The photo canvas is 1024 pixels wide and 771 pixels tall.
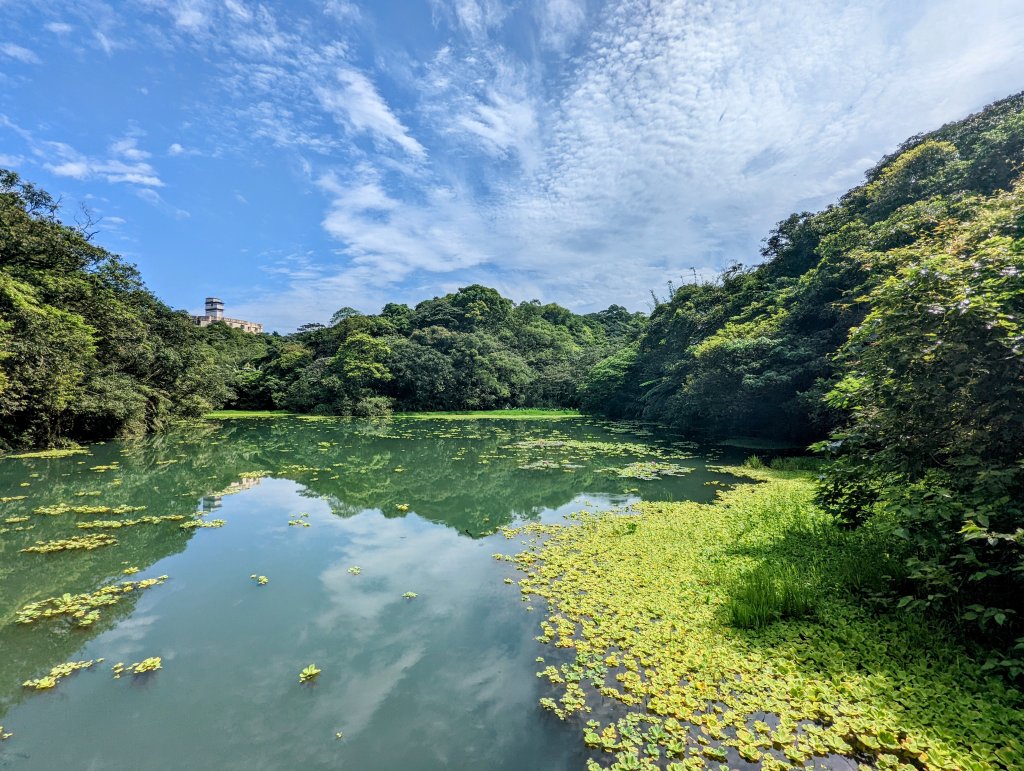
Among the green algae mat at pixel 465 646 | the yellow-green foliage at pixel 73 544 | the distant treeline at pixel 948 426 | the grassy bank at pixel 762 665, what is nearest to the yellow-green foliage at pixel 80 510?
the green algae mat at pixel 465 646

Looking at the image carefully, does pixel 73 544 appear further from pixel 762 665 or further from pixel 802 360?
pixel 802 360

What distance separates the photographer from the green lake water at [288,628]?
122 inches

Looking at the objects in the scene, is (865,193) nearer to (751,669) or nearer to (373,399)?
(751,669)

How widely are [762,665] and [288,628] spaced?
4305 mm

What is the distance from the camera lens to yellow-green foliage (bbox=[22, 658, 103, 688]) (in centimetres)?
362

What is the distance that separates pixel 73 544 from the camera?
662 centimetres

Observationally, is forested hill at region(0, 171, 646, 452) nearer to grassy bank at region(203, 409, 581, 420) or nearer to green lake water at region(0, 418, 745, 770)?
grassy bank at region(203, 409, 581, 420)

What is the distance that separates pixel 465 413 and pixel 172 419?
18.9 meters

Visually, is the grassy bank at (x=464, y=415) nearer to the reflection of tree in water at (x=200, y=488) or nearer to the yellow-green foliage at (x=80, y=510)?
the reflection of tree in water at (x=200, y=488)

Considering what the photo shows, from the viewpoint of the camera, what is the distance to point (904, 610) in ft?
13.4

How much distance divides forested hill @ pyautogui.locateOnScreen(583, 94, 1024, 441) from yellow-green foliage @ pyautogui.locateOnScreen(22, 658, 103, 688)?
31.3 feet

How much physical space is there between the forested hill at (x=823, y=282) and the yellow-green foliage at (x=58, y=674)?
954 centimetres

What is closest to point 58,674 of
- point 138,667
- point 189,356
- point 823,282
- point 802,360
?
point 138,667

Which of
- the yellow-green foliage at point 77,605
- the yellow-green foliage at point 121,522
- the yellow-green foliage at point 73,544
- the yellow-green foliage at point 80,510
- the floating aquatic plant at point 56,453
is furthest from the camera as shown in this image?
the floating aquatic plant at point 56,453
